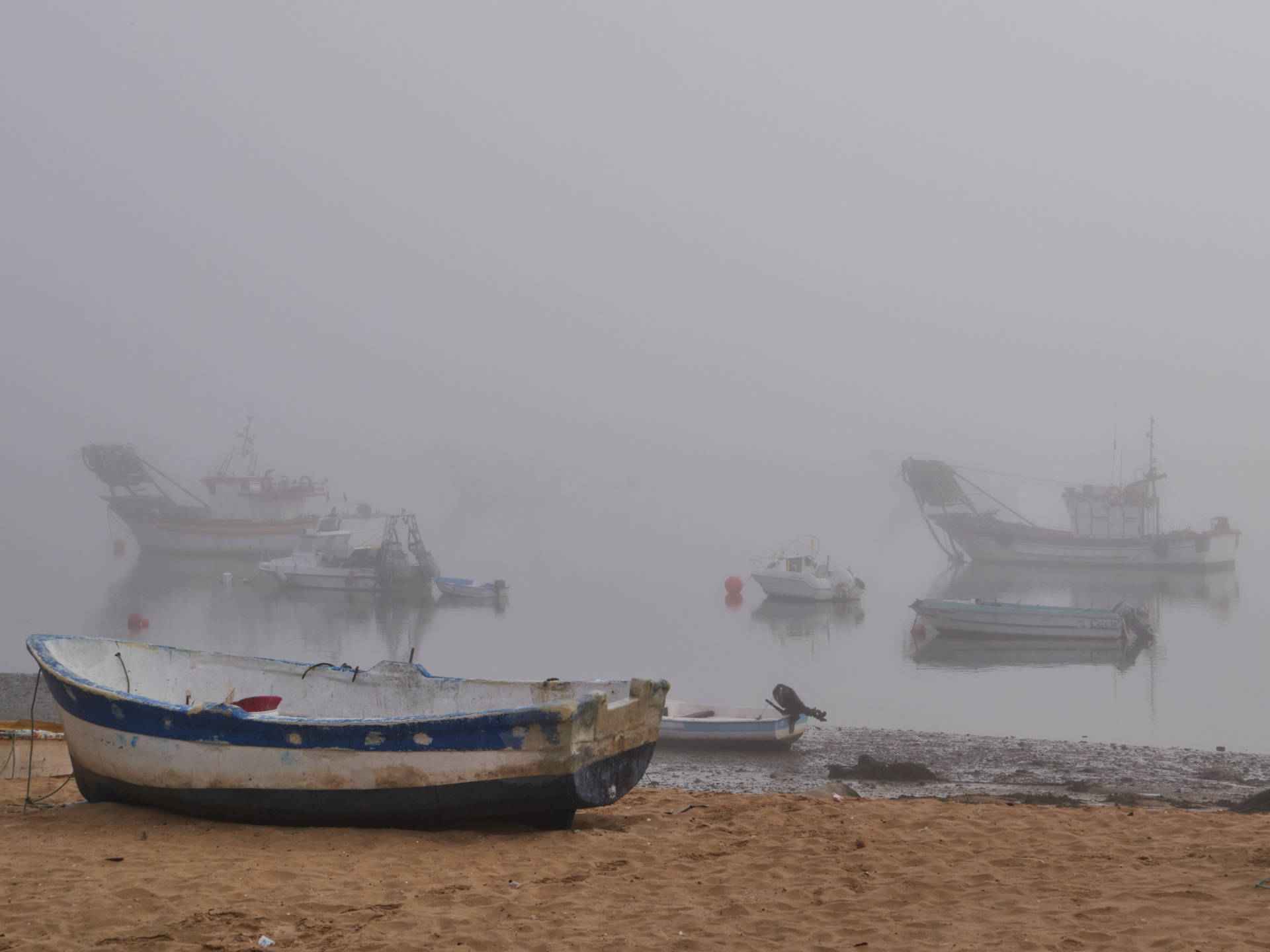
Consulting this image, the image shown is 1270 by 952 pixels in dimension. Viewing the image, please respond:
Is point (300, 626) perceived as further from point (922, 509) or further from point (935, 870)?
point (922, 509)

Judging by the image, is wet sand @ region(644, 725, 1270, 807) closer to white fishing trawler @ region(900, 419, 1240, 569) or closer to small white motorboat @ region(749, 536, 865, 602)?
small white motorboat @ region(749, 536, 865, 602)

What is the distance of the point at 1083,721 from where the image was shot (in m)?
24.3

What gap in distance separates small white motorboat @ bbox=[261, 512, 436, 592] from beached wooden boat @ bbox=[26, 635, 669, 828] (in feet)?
146

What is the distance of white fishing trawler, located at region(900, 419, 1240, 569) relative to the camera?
77.6 m

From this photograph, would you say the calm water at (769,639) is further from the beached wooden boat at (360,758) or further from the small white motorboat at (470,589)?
the beached wooden boat at (360,758)

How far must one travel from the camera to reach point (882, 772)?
14.2 metres

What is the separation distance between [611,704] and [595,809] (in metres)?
1.94

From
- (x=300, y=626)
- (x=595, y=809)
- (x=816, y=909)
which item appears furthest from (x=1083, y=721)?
(x=300, y=626)

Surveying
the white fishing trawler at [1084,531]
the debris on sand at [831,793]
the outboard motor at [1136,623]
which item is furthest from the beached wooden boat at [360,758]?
the white fishing trawler at [1084,531]

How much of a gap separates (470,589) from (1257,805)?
45341 millimetres

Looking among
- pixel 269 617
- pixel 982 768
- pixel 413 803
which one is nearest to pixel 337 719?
pixel 413 803

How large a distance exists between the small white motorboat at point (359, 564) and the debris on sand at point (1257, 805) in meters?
45.6

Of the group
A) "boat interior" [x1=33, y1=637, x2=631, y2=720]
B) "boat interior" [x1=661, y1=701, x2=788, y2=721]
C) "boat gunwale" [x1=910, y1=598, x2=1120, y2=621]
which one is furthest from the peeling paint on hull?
"boat gunwale" [x1=910, y1=598, x2=1120, y2=621]

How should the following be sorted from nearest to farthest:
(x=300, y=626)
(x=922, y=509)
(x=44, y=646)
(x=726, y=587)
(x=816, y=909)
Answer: (x=816, y=909) < (x=44, y=646) < (x=300, y=626) < (x=726, y=587) < (x=922, y=509)
